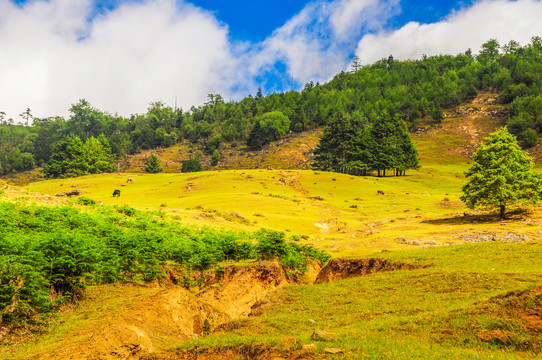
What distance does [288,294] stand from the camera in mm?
16375

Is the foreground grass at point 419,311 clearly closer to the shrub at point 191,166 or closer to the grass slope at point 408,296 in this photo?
the grass slope at point 408,296

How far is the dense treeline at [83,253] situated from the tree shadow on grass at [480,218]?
22253 millimetres

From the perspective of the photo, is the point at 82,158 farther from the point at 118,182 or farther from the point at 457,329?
the point at 457,329

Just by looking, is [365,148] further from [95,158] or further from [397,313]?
[95,158]

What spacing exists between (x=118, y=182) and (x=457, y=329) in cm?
8379

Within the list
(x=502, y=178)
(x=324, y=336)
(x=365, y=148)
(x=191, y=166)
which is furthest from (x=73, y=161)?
(x=324, y=336)

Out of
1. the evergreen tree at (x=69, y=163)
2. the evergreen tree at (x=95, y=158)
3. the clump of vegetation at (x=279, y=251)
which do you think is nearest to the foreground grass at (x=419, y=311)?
the clump of vegetation at (x=279, y=251)

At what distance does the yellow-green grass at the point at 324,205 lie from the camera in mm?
32906

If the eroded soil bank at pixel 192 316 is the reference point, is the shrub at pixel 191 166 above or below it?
above

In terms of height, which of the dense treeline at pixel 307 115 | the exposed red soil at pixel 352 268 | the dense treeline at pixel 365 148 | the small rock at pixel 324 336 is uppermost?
the dense treeline at pixel 307 115

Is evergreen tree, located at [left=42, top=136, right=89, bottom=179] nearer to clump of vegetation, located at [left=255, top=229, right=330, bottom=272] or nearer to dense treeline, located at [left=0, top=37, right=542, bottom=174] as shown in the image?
dense treeline, located at [left=0, top=37, right=542, bottom=174]

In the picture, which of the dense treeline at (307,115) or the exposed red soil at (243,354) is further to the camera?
the dense treeline at (307,115)

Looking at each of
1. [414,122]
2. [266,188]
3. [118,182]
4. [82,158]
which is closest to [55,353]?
[266,188]

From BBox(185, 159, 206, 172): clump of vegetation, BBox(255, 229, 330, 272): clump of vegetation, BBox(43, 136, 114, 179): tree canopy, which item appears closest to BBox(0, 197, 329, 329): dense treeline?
BBox(255, 229, 330, 272): clump of vegetation
